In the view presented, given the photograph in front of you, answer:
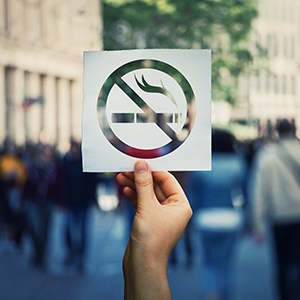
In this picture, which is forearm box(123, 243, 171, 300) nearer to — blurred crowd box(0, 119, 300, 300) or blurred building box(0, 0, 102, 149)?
blurred crowd box(0, 119, 300, 300)

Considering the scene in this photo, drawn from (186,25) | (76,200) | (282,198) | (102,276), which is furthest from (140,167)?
(186,25)

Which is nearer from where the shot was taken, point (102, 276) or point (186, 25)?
point (102, 276)

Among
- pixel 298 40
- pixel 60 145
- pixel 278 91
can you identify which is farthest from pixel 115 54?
pixel 278 91

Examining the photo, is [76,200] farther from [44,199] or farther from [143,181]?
[143,181]

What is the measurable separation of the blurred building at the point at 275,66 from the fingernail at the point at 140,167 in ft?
63.1

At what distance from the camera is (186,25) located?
18000 mm

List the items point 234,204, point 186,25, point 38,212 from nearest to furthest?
point 234,204
point 38,212
point 186,25

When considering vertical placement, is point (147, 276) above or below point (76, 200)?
above

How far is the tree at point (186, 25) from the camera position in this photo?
57.9 ft

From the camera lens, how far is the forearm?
175cm

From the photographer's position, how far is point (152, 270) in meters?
1.76

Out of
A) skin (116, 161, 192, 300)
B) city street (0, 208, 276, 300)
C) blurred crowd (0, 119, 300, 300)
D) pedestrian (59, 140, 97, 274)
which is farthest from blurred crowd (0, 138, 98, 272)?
skin (116, 161, 192, 300)

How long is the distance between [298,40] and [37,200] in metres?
22.8

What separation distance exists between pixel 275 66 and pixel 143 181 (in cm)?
3016
